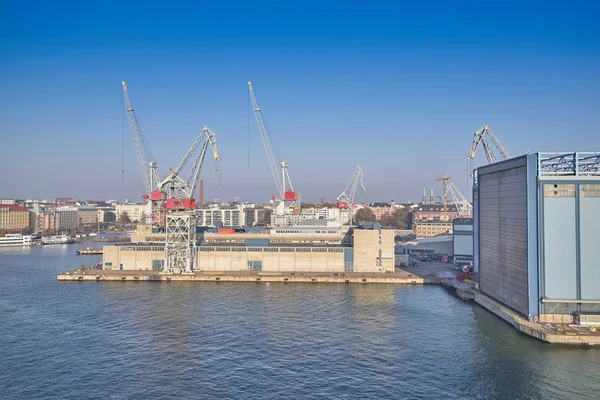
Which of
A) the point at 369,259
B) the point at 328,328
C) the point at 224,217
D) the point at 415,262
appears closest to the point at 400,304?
the point at 328,328

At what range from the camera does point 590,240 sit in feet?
77.0

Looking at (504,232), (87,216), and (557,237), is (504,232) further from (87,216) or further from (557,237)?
(87,216)

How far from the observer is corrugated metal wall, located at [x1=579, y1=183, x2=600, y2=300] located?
2344cm

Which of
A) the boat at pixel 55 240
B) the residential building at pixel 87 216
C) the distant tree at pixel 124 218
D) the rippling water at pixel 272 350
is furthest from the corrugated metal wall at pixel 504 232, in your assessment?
the distant tree at pixel 124 218

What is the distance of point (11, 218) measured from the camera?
333 ft

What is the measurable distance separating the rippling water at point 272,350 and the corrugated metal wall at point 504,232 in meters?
1.95

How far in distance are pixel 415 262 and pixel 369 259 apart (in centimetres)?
1088

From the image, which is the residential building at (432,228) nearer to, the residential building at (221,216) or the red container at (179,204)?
the residential building at (221,216)

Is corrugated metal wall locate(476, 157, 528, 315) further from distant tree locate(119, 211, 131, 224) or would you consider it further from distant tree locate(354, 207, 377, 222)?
distant tree locate(119, 211, 131, 224)

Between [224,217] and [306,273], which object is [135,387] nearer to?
[306,273]

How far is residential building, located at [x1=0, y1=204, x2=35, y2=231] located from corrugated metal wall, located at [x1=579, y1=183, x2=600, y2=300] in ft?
340

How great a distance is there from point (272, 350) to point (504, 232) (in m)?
14.6

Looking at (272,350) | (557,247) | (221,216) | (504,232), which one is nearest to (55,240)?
(221,216)

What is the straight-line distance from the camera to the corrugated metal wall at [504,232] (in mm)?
24922
